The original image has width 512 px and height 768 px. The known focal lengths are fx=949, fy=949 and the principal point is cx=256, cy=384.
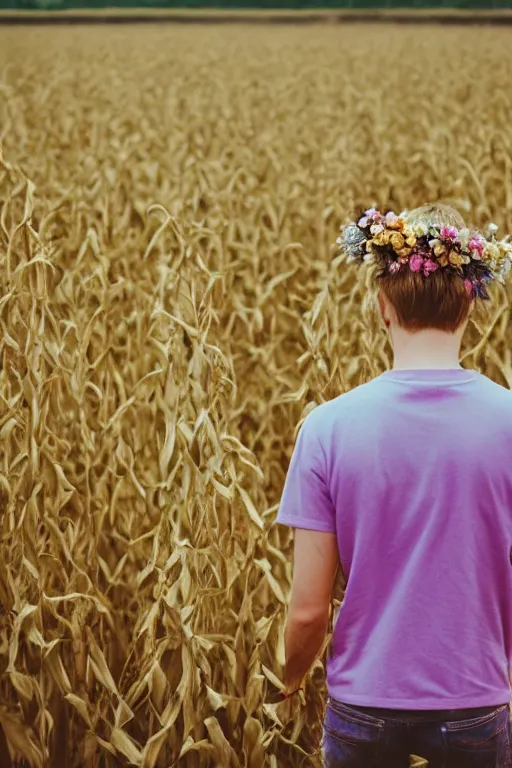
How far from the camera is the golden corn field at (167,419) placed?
261 cm

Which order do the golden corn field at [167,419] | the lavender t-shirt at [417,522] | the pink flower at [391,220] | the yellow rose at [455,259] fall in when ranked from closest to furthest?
the lavender t-shirt at [417,522], the yellow rose at [455,259], the pink flower at [391,220], the golden corn field at [167,419]

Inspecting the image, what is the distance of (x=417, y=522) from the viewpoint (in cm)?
145

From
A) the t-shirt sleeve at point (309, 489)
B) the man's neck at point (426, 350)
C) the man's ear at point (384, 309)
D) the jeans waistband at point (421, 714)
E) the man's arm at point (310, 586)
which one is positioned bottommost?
the jeans waistband at point (421, 714)

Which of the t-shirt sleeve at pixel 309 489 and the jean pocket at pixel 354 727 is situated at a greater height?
the t-shirt sleeve at pixel 309 489

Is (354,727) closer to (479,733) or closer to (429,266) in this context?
(479,733)

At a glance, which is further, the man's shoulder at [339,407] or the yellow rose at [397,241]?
the yellow rose at [397,241]

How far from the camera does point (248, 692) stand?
2574 millimetres

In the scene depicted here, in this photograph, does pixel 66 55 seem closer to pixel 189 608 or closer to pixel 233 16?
pixel 233 16

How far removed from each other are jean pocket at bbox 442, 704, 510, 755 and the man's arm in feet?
0.84

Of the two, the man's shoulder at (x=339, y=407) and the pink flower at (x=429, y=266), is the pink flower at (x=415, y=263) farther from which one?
the man's shoulder at (x=339, y=407)

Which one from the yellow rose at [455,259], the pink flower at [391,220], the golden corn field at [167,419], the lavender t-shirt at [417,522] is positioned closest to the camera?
the lavender t-shirt at [417,522]

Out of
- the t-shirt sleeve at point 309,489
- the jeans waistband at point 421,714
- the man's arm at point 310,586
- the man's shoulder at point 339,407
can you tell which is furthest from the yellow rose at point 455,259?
the jeans waistband at point 421,714

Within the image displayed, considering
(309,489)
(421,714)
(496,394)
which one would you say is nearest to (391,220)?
(496,394)

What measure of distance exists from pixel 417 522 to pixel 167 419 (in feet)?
4.42
